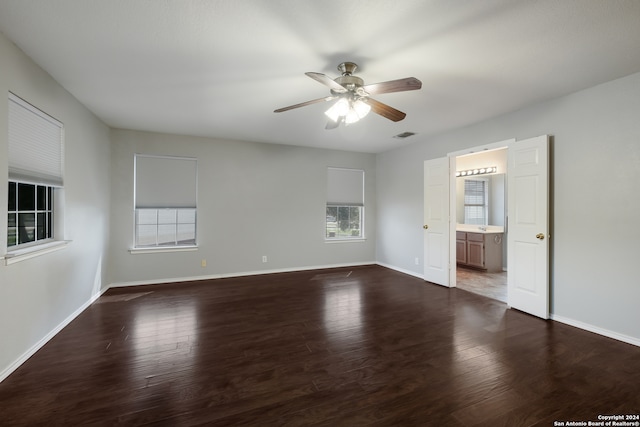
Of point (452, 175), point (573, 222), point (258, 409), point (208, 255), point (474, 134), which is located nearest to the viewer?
point (258, 409)

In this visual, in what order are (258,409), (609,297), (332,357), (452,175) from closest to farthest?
(258,409), (332,357), (609,297), (452,175)

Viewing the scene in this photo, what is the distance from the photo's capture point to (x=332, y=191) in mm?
6066

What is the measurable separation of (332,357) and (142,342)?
1.81 metres

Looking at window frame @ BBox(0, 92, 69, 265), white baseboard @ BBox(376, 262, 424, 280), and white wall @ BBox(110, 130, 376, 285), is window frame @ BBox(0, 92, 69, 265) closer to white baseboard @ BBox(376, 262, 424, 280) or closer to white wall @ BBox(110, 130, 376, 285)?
white wall @ BBox(110, 130, 376, 285)

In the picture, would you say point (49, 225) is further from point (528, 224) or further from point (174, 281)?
point (528, 224)

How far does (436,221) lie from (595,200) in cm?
208

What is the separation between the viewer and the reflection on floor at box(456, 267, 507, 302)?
14.3ft

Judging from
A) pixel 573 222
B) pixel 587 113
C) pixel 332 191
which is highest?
pixel 587 113

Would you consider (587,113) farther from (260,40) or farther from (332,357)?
(332,357)

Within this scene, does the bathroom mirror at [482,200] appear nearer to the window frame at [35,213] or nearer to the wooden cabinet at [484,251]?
the wooden cabinet at [484,251]

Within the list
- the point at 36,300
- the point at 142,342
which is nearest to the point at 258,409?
the point at 142,342

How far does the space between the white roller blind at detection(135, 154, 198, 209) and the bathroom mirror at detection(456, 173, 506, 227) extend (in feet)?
18.9

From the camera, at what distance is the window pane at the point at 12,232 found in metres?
2.40

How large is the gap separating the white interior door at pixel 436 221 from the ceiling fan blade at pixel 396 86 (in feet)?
9.37
